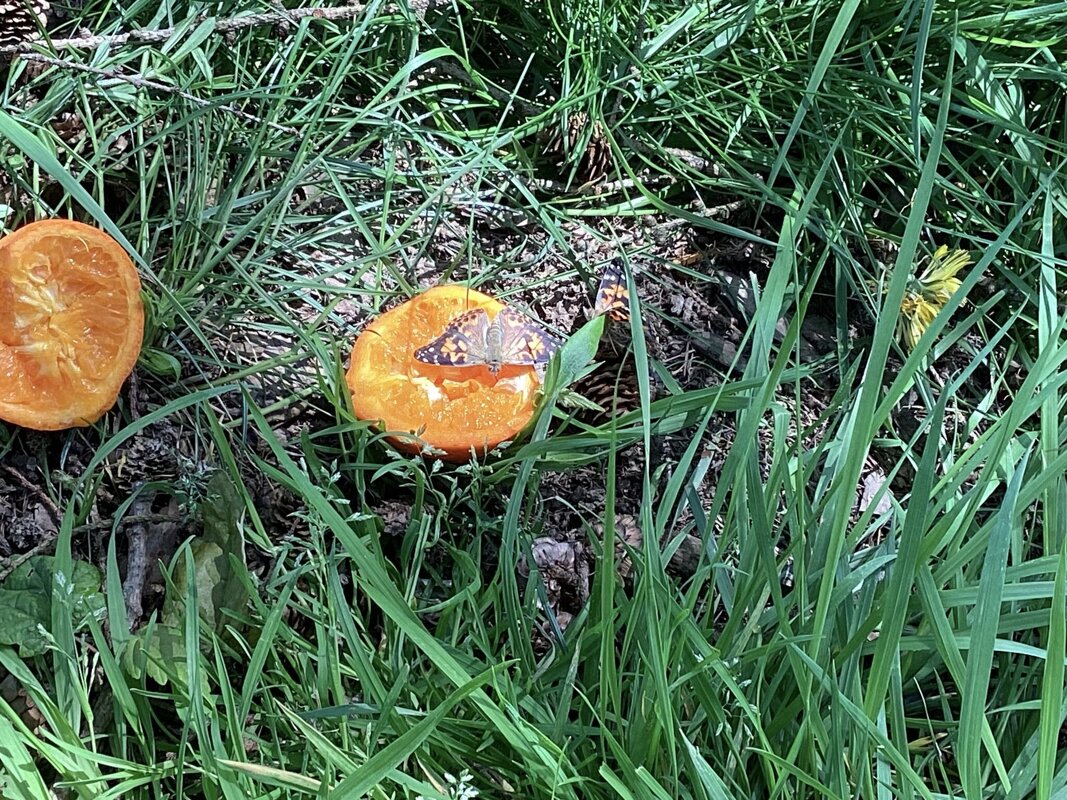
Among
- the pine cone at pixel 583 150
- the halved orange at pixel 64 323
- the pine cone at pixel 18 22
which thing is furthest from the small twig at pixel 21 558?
the pine cone at pixel 583 150

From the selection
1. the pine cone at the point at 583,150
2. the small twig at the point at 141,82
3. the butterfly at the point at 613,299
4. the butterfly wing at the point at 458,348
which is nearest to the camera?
the butterfly wing at the point at 458,348

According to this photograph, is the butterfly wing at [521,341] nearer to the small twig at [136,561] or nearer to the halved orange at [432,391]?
the halved orange at [432,391]

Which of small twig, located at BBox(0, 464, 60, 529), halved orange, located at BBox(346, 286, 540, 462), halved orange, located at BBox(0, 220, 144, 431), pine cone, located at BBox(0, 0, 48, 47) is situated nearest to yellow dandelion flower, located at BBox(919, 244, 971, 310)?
halved orange, located at BBox(346, 286, 540, 462)

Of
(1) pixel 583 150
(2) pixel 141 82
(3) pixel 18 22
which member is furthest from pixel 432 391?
(3) pixel 18 22

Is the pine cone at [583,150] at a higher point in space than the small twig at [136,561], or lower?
higher

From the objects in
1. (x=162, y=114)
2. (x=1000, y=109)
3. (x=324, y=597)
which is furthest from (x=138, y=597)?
(x=1000, y=109)

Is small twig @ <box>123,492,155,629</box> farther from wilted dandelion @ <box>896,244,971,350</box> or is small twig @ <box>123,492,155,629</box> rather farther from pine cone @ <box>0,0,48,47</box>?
wilted dandelion @ <box>896,244,971,350</box>

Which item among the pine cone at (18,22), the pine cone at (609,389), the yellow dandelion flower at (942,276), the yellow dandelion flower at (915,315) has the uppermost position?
the pine cone at (18,22)

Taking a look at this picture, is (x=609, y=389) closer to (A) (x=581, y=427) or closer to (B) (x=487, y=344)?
(A) (x=581, y=427)
